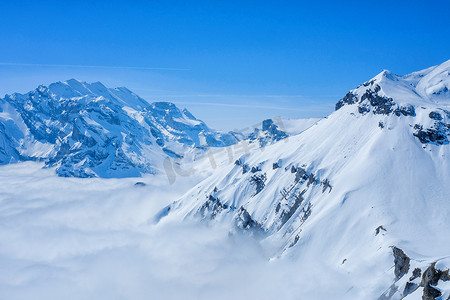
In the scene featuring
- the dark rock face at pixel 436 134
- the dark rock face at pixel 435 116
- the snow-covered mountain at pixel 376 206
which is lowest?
the snow-covered mountain at pixel 376 206

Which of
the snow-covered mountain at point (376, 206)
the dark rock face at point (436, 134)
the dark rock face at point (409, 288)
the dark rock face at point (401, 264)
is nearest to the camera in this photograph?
the dark rock face at point (409, 288)

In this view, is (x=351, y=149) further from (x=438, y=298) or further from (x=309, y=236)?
(x=438, y=298)

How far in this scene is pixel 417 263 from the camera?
251 ft

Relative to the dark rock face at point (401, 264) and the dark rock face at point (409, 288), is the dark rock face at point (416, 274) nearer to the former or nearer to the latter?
the dark rock face at point (409, 288)

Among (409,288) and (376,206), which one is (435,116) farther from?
(409,288)

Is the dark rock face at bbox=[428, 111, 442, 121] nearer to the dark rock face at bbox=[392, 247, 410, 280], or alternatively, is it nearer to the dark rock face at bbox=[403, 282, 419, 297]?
the dark rock face at bbox=[392, 247, 410, 280]

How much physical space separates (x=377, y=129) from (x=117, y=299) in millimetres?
185894

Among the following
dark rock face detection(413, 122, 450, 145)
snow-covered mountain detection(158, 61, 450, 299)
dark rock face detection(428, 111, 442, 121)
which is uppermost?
dark rock face detection(428, 111, 442, 121)

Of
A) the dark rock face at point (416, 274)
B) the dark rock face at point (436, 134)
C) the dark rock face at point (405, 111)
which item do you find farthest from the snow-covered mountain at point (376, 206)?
the dark rock face at point (405, 111)

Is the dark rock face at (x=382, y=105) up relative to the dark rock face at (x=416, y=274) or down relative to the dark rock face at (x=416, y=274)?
up

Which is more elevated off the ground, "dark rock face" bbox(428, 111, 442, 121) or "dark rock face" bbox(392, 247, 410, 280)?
"dark rock face" bbox(428, 111, 442, 121)

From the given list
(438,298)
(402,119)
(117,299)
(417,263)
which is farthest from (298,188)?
(438,298)

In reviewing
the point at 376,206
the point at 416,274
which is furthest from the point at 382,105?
the point at 416,274

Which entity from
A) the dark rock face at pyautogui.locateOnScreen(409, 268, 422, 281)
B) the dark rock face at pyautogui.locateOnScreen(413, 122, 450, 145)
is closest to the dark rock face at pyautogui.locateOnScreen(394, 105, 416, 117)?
the dark rock face at pyautogui.locateOnScreen(413, 122, 450, 145)
